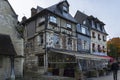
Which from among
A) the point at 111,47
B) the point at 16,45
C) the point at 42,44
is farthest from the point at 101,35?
the point at 16,45

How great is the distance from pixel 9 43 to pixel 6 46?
29.0 inches

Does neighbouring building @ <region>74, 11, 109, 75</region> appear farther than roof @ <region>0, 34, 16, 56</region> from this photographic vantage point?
Yes

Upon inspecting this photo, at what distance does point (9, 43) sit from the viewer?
1906cm

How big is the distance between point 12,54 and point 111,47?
41.9 metres

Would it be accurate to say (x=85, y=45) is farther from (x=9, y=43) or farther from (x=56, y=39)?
(x=9, y=43)

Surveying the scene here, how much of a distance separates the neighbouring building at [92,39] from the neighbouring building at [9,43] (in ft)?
44.8

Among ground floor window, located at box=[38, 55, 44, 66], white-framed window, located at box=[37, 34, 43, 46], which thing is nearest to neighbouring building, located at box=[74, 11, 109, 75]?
ground floor window, located at box=[38, 55, 44, 66]

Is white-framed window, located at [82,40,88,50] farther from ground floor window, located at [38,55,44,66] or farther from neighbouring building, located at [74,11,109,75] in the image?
ground floor window, located at [38,55,44,66]

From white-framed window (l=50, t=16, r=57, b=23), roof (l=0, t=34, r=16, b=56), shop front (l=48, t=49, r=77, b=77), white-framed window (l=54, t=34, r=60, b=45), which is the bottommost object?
shop front (l=48, t=49, r=77, b=77)

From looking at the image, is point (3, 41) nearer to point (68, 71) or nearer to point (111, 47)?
point (68, 71)

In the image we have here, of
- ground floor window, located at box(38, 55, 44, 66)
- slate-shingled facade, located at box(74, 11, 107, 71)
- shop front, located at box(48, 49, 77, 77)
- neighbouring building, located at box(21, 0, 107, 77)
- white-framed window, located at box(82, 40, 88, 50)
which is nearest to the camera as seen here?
shop front, located at box(48, 49, 77, 77)

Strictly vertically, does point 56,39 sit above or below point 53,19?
below

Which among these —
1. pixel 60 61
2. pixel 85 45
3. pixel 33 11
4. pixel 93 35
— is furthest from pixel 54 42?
pixel 93 35

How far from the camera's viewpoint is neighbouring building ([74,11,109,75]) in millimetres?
A: 34406
